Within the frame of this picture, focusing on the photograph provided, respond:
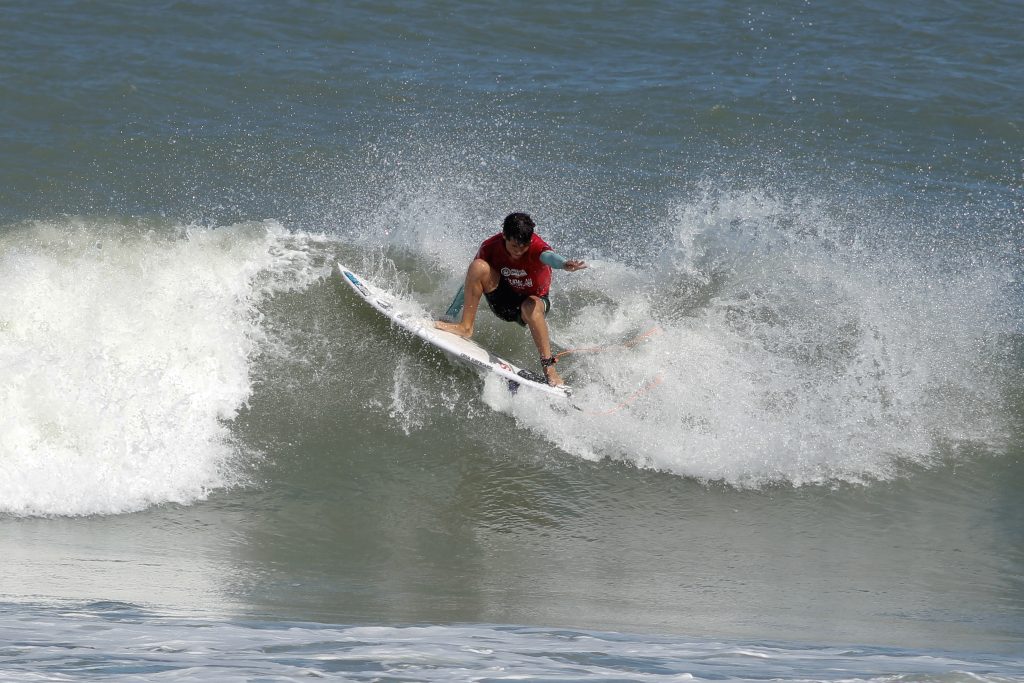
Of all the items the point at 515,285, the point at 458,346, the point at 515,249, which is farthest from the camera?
the point at 458,346

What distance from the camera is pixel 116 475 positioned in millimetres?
7016

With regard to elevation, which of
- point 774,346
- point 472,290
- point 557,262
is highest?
point 557,262

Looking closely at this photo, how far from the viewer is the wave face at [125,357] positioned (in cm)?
702

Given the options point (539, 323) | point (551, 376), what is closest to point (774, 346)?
point (551, 376)

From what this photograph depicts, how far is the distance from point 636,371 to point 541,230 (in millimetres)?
3165

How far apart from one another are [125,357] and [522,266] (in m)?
3.06

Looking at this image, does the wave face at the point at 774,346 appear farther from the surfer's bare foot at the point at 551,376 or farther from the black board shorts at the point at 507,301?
the black board shorts at the point at 507,301

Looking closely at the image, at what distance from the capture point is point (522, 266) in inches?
317

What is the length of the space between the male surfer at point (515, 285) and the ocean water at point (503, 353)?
1.62 ft

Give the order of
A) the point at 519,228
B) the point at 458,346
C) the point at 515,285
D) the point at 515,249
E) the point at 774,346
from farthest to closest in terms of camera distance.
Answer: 1. the point at 774,346
2. the point at 458,346
3. the point at 515,285
4. the point at 515,249
5. the point at 519,228

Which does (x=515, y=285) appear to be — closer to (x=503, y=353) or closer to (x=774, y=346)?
(x=503, y=353)

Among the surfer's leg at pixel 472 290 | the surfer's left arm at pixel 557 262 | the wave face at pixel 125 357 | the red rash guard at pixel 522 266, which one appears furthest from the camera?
the surfer's leg at pixel 472 290

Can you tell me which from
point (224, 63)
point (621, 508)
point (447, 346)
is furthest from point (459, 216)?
point (224, 63)

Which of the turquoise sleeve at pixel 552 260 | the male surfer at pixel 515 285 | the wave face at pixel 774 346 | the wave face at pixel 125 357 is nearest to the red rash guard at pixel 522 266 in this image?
the male surfer at pixel 515 285
